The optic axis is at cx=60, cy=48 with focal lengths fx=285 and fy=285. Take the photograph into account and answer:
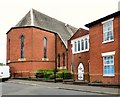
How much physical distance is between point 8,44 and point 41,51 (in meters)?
6.65

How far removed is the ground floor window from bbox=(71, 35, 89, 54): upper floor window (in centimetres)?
683

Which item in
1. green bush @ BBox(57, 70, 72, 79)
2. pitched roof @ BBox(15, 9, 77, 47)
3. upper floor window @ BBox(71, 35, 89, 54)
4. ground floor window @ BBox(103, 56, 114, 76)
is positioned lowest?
green bush @ BBox(57, 70, 72, 79)

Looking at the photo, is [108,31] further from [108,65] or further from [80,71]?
[80,71]

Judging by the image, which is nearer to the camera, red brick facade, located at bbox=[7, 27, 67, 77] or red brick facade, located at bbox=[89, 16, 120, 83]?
red brick facade, located at bbox=[89, 16, 120, 83]

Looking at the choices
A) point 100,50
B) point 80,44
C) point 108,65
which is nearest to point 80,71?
point 80,44

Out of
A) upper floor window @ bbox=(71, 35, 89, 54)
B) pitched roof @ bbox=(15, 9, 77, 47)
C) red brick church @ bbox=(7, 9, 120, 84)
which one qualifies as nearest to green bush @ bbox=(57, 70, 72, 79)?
red brick church @ bbox=(7, 9, 120, 84)

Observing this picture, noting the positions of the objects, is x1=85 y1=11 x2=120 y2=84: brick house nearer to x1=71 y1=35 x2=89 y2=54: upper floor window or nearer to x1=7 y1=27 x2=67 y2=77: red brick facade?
x1=71 y1=35 x2=89 y2=54: upper floor window

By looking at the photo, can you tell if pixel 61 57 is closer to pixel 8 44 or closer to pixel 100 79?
pixel 8 44

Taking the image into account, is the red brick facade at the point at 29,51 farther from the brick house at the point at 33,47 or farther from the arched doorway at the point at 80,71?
the arched doorway at the point at 80,71

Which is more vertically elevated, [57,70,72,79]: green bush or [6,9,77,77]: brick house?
[6,9,77,77]: brick house

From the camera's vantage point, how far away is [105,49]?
27.8 m

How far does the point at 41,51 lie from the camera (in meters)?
50.5

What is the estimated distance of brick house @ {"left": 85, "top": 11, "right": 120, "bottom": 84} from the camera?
2608 centimetres

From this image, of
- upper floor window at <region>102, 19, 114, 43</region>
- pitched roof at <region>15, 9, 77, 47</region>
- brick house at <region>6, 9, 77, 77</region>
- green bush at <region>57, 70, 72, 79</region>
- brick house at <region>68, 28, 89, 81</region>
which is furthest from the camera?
pitched roof at <region>15, 9, 77, 47</region>
